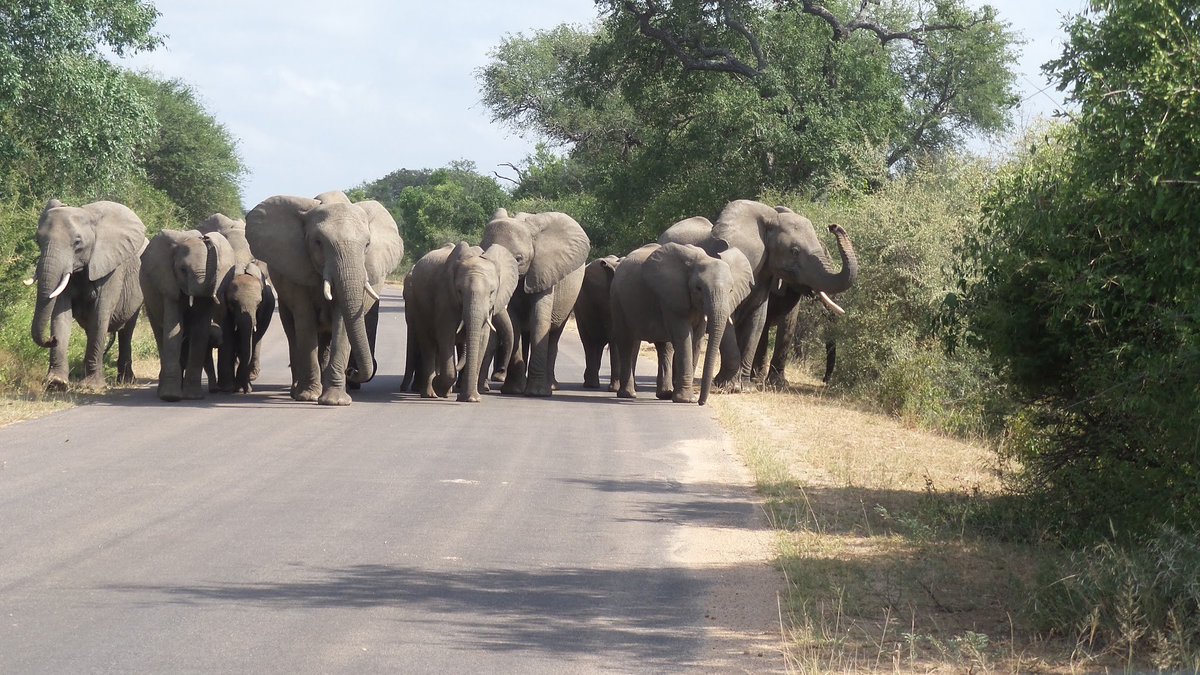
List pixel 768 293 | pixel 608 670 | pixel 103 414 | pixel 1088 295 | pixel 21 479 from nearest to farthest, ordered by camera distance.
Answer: pixel 608 670
pixel 1088 295
pixel 21 479
pixel 103 414
pixel 768 293

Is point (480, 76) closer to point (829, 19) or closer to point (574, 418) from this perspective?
point (829, 19)

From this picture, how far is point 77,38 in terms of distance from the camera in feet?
77.0

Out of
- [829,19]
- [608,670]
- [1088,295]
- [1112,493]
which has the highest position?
[829,19]

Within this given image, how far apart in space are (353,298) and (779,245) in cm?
719

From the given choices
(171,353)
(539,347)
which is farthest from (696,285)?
(171,353)

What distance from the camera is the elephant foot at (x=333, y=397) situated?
17.5 metres

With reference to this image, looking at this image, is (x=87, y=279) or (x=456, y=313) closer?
(x=456, y=313)

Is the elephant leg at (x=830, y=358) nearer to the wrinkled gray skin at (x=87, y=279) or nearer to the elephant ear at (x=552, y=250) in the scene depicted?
the elephant ear at (x=552, y=250)

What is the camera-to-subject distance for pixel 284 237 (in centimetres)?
1820

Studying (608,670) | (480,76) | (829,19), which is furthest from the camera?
(480,76)

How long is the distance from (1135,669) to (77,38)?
2080cm

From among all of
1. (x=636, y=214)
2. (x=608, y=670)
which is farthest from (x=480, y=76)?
(x=608, y=670)

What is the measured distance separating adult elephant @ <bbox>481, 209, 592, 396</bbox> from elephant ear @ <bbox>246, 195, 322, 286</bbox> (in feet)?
10.3

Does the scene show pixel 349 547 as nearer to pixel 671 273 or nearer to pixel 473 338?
pixel 473 338
